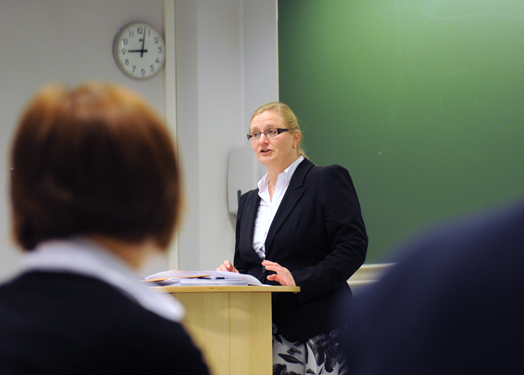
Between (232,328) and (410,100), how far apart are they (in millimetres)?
1951

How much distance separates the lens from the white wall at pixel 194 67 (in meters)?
3.81

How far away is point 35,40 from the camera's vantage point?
381 centimetres

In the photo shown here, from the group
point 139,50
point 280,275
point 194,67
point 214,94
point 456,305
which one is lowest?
point 280,275

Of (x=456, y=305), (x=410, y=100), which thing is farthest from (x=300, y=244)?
(x=456, y=305)

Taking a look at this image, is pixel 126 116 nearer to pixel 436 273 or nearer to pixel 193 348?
pixel 193 348

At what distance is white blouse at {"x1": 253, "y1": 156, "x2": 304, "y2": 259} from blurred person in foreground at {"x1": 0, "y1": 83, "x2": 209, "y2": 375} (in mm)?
1621

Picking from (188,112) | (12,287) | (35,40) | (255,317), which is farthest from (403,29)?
(12,287)

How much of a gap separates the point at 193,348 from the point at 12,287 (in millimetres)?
229

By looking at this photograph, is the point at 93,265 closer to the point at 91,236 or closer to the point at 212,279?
the point at 91,236

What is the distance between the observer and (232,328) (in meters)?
1.93

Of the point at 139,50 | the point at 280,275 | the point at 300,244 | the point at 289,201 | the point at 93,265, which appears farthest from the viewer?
the point at 139,50

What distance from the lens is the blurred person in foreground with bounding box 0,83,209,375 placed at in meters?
0.60

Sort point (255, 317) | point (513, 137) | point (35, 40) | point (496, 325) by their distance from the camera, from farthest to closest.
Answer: point (35, 40) < point (513, 137) < point (255, 317) < point (496, 325)

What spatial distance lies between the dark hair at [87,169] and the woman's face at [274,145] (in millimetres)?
1808
